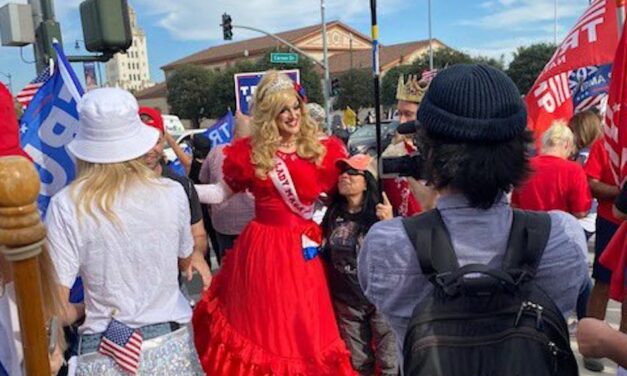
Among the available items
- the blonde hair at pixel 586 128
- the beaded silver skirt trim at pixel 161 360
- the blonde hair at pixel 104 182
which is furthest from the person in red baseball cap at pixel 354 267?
the blonde hair at pixel 586 128

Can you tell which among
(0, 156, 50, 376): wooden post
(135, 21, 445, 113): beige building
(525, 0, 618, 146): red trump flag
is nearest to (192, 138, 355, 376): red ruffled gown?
(525, 0, 618, 146): red trump flag

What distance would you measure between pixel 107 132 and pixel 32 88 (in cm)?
217

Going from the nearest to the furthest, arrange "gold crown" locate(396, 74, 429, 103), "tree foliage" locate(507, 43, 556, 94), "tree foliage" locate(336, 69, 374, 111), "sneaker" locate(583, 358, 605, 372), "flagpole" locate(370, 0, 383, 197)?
"flagpole" locate(370, 0, 383, 197)
"sneaker" locate(583, 358, 605, 372)
"gold crown" locate(396, 74, 429, 103)
"tree foliage" locate(507, 43, 556, 94)
"tree foliage" locate(336, 69, 374, 111)

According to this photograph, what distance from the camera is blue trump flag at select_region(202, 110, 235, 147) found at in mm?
6773

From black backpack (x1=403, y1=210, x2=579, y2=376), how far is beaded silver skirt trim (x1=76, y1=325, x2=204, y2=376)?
1.08 meters

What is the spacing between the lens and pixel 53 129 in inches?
121

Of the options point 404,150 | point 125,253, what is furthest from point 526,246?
point 404,150

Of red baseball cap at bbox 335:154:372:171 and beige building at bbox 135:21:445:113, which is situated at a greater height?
beige building at bbox 135:21:445:113

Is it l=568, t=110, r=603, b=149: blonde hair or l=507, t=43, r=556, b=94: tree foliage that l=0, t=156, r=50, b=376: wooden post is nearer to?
l=568, t=110, r=603, b=149: blonde hair

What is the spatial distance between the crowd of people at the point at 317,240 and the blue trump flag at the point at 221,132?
278 centimetres

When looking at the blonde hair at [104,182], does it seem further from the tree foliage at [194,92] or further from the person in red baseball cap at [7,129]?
the tree foliage at [194,92]

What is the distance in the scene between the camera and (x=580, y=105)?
6539mm

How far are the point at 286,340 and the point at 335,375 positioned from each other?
332 millimetres

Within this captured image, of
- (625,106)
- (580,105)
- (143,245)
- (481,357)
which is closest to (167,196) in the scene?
(143,245)
